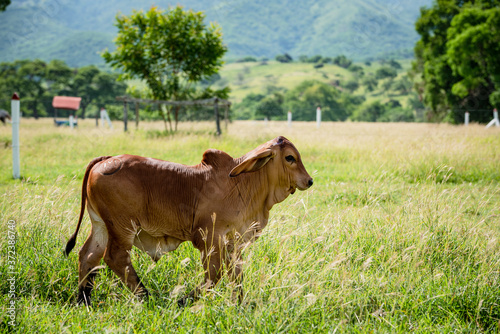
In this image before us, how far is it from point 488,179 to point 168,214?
8052mm

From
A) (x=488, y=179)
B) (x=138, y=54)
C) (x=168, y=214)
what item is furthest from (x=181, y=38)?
(x=168, y=214)

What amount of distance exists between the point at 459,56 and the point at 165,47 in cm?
2184

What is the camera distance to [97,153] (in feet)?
40.3

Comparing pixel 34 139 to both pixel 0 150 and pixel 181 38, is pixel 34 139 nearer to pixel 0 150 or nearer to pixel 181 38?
pixel 0 150

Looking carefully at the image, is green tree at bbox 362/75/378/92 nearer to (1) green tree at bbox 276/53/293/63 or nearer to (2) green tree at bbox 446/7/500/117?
(1) green tree at bbox 276/53/293/63

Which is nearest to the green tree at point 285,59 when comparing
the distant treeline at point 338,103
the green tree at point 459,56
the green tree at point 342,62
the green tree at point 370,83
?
the green tree at point 342,62

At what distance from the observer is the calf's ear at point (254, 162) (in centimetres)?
294

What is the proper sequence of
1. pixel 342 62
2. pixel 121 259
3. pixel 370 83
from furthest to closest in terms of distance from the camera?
pixel 342 62 < pixel 370 83 < pixel 121 259

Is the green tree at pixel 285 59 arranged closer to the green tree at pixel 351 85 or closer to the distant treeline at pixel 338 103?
the distant treeline at pixel 338 103

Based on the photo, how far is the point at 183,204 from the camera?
3.06 meters

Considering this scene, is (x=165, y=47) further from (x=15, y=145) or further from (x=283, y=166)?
(x=283, y=166)

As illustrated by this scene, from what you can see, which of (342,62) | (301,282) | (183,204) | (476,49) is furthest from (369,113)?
(342,62)

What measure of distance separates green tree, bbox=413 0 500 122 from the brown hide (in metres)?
29.7

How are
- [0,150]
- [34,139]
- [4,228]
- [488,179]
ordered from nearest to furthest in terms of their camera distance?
[4,228]
[488,179]
[0,150]
[34,139]
